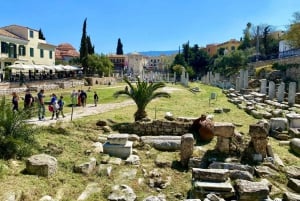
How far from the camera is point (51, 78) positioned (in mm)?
44469

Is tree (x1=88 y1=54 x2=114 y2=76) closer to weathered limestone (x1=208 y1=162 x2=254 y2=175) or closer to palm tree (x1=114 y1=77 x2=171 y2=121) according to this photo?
palm tree (x1=114 y1=77 x2=171 y2=121)

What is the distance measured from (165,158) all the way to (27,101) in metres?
9.52

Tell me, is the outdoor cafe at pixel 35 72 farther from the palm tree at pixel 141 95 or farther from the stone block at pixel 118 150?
the stone block at pixel 118 150

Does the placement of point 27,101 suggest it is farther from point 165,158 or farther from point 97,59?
point 97,59

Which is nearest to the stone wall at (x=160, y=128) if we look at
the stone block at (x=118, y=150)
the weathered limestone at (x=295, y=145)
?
the stone block at (x=118, y=150)

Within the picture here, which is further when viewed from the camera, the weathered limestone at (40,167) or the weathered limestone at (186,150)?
the weathered limestone at (186,150)

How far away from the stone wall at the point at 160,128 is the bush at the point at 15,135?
508cm

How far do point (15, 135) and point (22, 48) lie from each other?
4124 cm

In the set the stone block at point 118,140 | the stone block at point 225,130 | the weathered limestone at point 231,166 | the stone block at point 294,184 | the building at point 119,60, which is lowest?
the stone block at point 294,184

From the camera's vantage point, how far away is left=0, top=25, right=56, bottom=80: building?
45.0 m

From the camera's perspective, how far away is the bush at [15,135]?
10336mm

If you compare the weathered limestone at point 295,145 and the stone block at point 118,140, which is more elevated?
the stone block at point 118,140

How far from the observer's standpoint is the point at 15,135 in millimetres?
10977

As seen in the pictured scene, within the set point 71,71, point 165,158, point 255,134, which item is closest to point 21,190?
point 165,158
